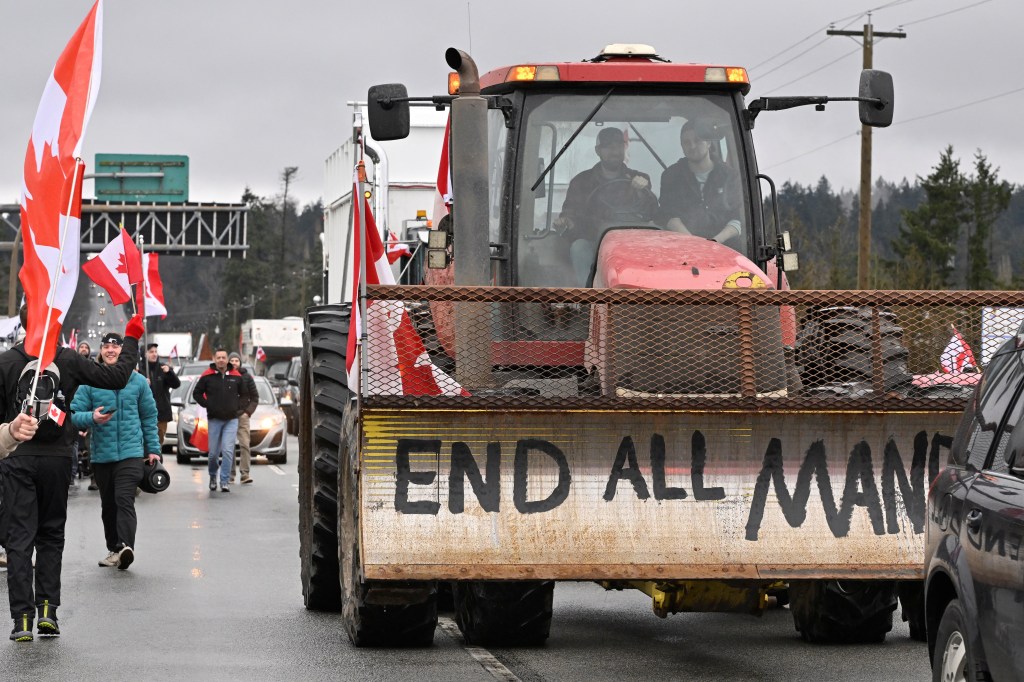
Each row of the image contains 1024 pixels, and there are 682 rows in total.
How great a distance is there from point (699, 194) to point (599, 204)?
58 centimetres

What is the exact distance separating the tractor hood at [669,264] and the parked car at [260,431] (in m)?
21.3

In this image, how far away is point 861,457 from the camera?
8727 millimetres

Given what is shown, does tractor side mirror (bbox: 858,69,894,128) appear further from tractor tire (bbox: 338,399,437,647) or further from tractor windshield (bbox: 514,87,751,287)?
tractor tire (bbox: 338,399,437,647)

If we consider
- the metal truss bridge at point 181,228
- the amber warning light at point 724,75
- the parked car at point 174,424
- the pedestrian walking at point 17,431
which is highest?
the metal truss bridge at point 181,228

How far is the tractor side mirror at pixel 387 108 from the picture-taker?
908 centimetres

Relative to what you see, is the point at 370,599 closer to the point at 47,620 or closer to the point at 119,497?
the point at 47,620

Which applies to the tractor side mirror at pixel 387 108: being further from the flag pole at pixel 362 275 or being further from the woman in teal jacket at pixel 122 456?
the woman in teal jacket at pixel 122 456

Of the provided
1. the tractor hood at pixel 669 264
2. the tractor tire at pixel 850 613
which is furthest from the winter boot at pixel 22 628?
the tractor tire at pixel 850 613

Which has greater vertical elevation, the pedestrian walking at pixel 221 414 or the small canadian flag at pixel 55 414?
the small canadian flag at pixel 55 414

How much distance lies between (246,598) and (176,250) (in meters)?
60.0

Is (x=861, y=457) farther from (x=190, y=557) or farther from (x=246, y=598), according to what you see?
(x=190, y=557)

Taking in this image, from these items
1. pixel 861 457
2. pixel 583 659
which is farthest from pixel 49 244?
pixel 861 457

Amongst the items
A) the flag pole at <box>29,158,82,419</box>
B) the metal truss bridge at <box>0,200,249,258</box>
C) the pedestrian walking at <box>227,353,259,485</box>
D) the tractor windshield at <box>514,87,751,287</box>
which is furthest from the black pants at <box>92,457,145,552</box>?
the metal truss bridge at <box>0,200,249,258</box>

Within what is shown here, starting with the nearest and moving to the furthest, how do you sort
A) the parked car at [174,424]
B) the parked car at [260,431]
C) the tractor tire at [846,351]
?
the tractor tire at [846,351], the parked car at [260,431], the parked car at [174,424]
